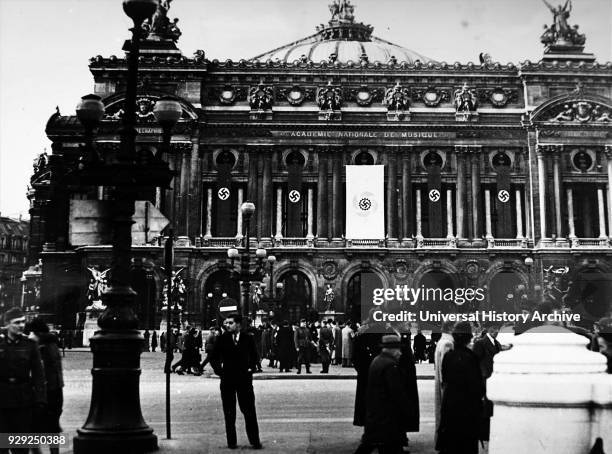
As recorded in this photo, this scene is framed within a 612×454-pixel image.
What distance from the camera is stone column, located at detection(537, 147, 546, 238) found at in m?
50.9

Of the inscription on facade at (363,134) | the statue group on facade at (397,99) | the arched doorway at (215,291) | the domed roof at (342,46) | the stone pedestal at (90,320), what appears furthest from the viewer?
the domed roof at (342,46)

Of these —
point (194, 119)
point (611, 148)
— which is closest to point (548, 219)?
point (611, 148)

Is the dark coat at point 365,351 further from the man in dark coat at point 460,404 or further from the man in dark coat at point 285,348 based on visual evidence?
the man in dark coat at point 285,348

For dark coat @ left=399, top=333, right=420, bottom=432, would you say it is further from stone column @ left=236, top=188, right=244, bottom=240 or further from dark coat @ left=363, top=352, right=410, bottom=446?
stone column @ left=236, top=188, right=244, bottom=240

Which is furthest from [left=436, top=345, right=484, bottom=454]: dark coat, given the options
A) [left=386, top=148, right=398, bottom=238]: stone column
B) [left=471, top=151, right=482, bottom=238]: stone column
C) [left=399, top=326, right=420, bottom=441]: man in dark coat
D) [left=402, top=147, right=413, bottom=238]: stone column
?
[left=471, top=151, right=482, bottom=238]: stone column

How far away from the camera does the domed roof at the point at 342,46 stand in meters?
61.2

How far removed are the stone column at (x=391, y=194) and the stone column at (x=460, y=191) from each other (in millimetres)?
3991

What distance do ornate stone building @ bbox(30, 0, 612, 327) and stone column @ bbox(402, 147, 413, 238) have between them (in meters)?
0.13

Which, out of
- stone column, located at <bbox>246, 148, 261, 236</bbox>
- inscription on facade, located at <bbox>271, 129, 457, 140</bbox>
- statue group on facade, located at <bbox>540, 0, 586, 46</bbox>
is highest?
statue group on facade, located at <bbox>540, 0, 586, 46</bbox>

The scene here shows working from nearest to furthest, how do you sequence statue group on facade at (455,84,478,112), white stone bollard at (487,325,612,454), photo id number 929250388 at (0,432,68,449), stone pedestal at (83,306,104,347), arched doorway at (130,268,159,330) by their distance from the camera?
white stone bollard at (487,325,612,454)
photo id number 929250388 at (0,432,68,449)
stone pedestal at (83,306,104,347)
arched doorway at (130,268,159,330)
statue group on facade at (455,84,478,112)

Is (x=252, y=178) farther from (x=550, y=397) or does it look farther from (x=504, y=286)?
(x=550, y=397)

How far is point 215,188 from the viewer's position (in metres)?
51.5

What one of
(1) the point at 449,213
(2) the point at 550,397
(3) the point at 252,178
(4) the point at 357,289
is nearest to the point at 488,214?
(1) the point at 449,213

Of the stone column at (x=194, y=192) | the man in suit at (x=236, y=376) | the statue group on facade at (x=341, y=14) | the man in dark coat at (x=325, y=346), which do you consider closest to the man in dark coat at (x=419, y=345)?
the man in dark coat at (x=325, y=346)
